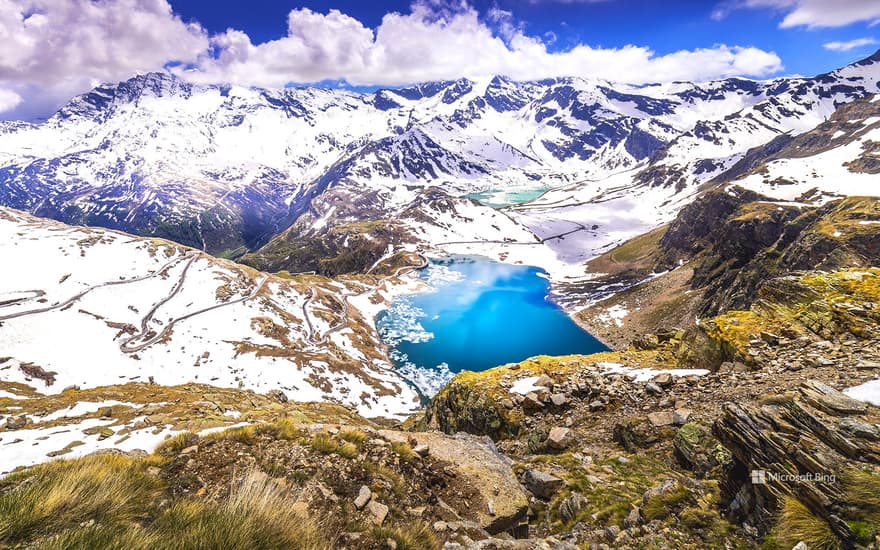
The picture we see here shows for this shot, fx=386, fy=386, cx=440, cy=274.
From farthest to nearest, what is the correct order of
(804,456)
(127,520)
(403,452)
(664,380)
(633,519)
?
(664,380), (403,452), (633,519), (804,456), (127,520)

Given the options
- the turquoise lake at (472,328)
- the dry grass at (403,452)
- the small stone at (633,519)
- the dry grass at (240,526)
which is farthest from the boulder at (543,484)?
the turquoise lake at (472,328)

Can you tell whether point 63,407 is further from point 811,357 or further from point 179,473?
point 811,357

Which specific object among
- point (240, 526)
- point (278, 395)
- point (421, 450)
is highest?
point (240, 526)

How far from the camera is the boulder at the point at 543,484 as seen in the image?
10.3 meters

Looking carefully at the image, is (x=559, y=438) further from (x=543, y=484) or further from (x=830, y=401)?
(x=830, y=401)

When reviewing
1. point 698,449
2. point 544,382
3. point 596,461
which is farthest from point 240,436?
point 544,382

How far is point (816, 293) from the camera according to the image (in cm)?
1495

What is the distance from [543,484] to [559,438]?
11.5ft

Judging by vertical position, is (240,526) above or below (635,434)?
above

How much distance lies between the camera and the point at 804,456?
6.39m

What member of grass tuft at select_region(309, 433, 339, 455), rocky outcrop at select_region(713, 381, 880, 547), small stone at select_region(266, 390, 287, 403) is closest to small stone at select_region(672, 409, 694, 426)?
rocky outcrop at select_region(713, 381, 880, 547)

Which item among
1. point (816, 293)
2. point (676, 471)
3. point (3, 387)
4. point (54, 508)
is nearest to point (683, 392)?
point (676, 471)

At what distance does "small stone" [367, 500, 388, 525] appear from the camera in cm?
664

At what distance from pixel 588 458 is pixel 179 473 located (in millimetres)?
10839
